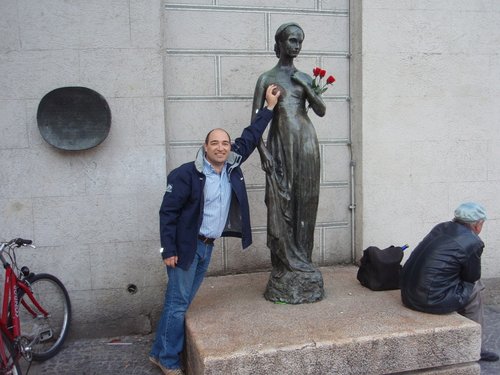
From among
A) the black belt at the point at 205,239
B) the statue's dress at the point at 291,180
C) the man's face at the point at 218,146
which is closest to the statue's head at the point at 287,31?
the statue's dress at the point at 291,180

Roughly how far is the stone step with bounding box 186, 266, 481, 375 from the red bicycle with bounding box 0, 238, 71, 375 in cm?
130

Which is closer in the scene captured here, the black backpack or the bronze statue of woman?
the bronze statue of woman

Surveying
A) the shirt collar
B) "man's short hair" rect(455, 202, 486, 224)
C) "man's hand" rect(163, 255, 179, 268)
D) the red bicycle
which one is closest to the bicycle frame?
the red bicycle

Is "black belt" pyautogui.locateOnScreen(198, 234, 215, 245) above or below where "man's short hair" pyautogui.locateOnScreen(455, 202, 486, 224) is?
below

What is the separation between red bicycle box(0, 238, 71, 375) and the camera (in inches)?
146

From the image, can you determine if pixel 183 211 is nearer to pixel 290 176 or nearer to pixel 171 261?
pixel 171 261

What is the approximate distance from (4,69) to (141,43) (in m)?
1.21

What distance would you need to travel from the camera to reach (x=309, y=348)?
10.0 ft

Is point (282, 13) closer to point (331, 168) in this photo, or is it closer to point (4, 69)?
point (331, 168)

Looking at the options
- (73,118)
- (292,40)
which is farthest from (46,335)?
(292,40)

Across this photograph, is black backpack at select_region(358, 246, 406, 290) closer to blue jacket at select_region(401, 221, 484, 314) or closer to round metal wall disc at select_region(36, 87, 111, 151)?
blue jacket at select_region(401, 221, 484, 314)

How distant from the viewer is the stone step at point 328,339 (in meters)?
3.02

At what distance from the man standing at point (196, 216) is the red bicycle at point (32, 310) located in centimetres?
101

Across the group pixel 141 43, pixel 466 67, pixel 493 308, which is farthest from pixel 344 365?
pixel 466 67
